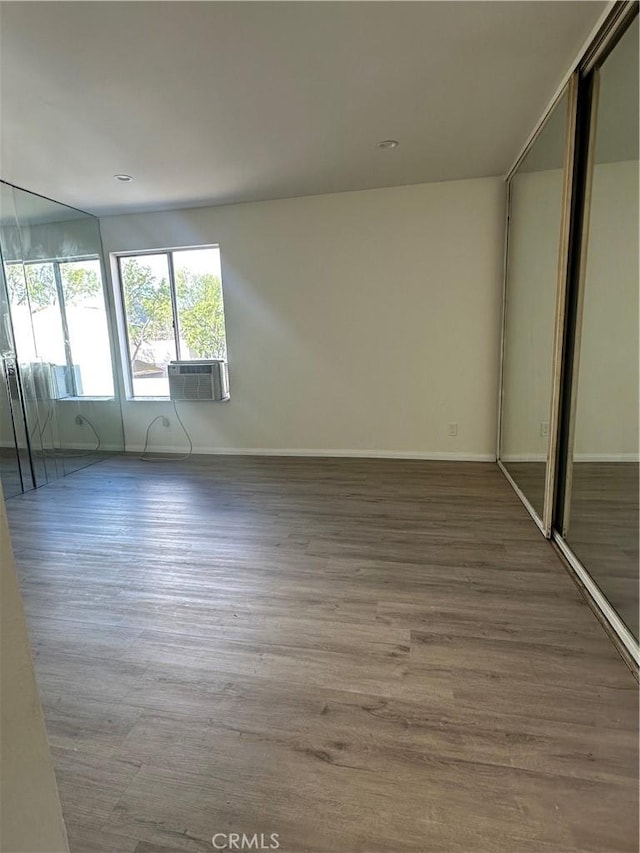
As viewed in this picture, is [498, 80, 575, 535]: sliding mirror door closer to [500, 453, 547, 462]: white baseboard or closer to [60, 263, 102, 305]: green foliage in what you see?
[500, 453, 547, 462]: white baseboard

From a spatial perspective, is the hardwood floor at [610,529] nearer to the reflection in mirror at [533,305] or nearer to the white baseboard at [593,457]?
the white baseboard at [593,457]

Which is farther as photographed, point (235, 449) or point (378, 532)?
point (235, 449)

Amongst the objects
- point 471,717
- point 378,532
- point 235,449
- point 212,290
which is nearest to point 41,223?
point 212,290

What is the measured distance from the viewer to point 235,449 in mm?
4965

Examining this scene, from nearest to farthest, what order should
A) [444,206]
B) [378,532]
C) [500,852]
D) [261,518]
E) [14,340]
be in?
[500,852] → [378,532] → [261,518] → [14,340] → [444,206]

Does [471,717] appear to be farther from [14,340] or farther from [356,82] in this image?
[14,340]

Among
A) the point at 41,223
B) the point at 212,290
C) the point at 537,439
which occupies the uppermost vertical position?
the point at 41,223

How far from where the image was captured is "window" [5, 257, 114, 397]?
3824 mm

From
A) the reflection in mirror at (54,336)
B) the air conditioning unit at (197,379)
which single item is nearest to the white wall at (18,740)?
the reflection in mirror at (54,336)

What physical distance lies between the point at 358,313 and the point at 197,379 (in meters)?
1.81

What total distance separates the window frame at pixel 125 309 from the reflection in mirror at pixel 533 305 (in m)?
2.83

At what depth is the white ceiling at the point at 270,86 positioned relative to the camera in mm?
1885

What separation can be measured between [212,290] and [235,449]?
174 centimetres

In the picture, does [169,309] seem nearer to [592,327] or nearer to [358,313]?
[358,313]
